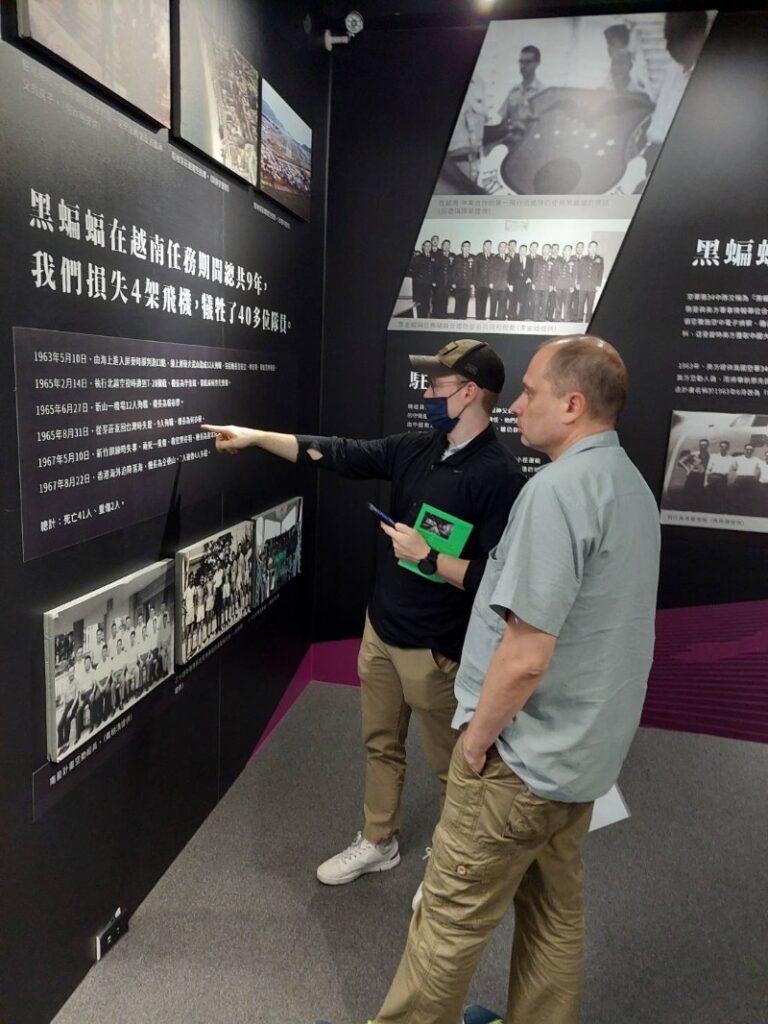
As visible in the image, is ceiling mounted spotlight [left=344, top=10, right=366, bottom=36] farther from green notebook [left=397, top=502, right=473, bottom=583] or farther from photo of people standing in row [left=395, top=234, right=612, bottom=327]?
green notebook [left=397, top=502, right=473, bottom=583]

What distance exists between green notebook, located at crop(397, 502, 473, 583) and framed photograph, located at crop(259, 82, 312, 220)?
1.33m

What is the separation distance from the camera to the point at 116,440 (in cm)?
163

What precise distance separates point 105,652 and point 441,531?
89 cm

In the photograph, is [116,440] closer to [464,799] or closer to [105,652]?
[105,652]

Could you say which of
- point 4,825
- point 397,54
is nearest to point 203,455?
point 4,825

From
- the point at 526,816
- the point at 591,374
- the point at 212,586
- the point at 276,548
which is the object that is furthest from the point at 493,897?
the point at 276,548

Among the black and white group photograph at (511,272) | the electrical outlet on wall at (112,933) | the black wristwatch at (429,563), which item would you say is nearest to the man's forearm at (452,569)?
the black wristwatch at (429,563)

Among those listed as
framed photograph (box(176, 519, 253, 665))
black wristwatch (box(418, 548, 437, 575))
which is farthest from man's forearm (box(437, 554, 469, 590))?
framed photograph (box(176, 519, 253, 665))

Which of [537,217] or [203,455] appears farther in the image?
[537,217]

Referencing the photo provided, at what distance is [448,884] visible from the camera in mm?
1333

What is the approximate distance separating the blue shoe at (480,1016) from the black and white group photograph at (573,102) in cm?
287

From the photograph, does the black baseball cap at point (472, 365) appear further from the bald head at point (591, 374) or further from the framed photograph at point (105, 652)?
the framed photograph at point (105, 652)

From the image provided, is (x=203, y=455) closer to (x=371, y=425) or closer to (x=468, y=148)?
(x=371, y=425)

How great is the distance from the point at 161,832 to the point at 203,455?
114 cm
